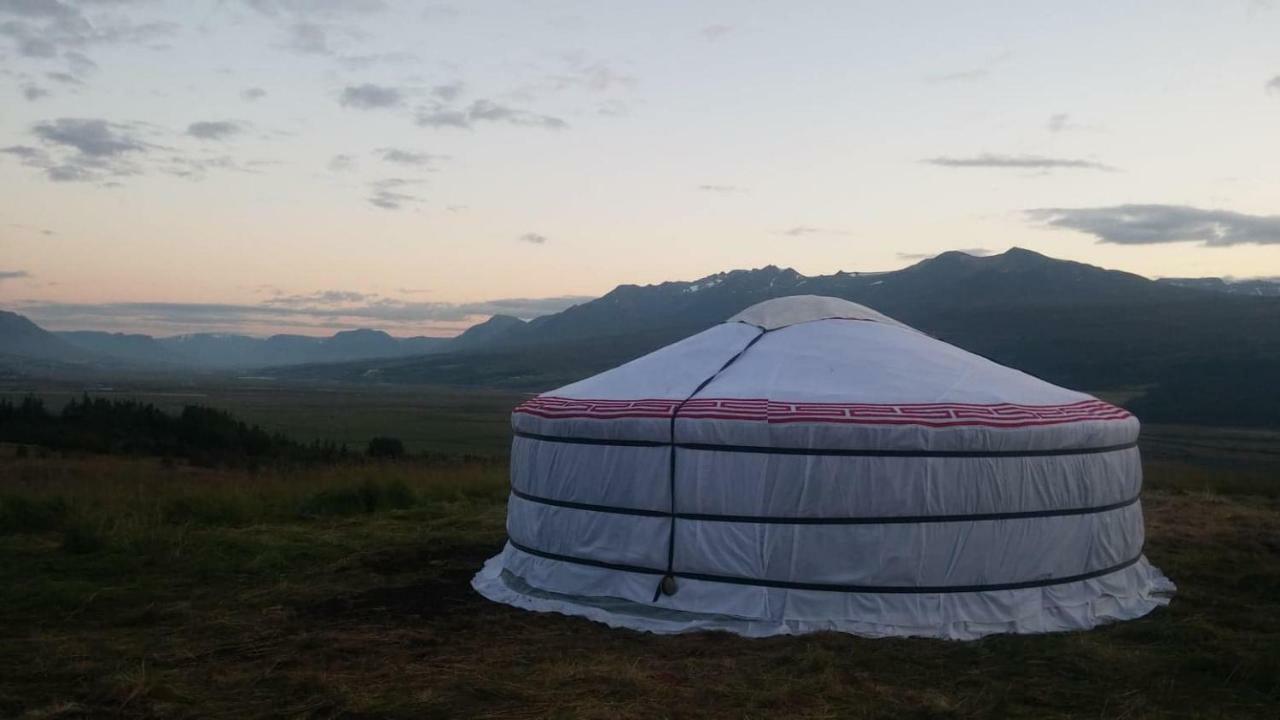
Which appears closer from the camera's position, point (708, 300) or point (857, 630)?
point (857, 630)

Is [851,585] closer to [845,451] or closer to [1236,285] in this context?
[845,451]

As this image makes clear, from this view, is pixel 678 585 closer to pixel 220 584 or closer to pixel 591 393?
pixel 591 393

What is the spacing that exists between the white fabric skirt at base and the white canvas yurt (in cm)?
1

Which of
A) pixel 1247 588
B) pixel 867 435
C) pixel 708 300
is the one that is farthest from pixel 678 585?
pixel 708 300

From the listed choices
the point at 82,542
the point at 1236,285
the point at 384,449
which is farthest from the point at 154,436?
the point at 1236,285

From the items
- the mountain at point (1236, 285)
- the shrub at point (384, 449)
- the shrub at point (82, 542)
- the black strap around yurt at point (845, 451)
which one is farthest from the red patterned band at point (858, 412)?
the mountain at point (1236, 285)

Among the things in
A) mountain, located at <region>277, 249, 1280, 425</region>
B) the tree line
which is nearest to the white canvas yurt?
the tree line

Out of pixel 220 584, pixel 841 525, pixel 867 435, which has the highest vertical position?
pixel 867 435

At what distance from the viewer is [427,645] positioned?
16.6ft

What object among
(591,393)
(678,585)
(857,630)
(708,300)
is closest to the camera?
(857,630)

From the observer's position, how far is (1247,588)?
256 inches

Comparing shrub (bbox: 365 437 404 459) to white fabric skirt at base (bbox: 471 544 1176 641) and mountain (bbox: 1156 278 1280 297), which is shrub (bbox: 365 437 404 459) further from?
mountain (bbox: 1156 278 1280 297)

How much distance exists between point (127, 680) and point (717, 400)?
3098 mm

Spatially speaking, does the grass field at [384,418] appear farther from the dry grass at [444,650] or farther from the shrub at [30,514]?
the dry grass at [444,650]
